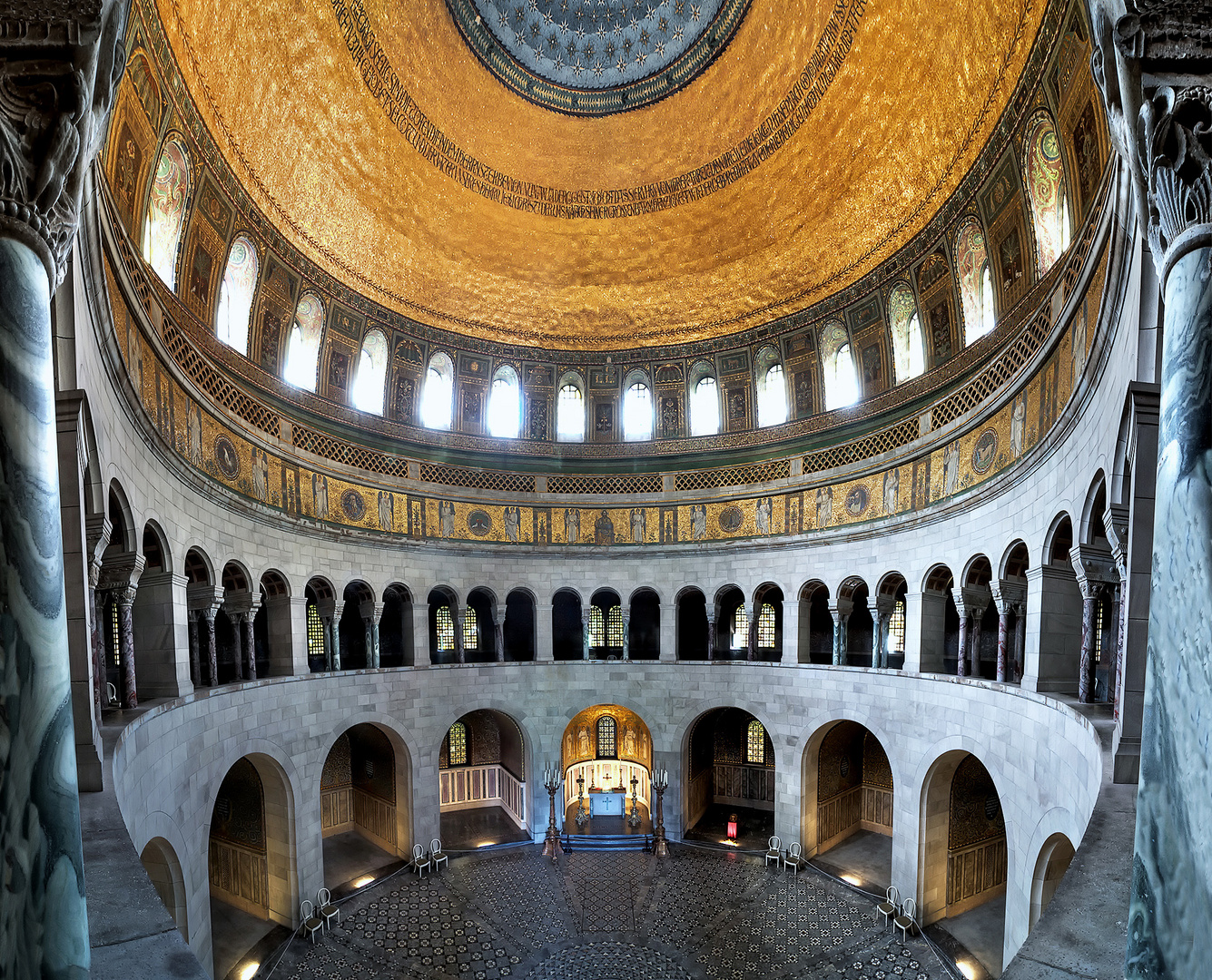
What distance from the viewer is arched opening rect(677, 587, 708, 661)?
17219 millimetres

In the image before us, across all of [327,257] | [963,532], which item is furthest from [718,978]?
[327,257]

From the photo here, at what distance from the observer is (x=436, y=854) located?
13.6 m

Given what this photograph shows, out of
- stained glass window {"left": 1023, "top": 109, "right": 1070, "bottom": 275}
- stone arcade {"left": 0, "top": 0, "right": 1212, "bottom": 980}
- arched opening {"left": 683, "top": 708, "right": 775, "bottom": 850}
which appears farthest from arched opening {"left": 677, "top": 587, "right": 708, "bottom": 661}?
stained glass window {"left": 1023, "top": 109, "right": 1070, "bottom": 275}

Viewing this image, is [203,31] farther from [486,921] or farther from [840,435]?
[486,921]

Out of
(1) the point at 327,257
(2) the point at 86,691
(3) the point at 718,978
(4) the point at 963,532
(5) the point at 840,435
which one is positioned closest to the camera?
(2) the point at 86,691

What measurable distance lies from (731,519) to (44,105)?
14039 millimetres

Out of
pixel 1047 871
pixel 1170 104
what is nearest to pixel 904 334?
pixel 1047 871

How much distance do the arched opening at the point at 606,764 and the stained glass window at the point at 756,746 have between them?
2.70 m

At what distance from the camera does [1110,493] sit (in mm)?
6086

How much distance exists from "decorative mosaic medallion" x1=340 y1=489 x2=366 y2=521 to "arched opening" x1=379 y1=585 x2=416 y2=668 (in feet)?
5.60

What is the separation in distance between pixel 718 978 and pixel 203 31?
575 inches

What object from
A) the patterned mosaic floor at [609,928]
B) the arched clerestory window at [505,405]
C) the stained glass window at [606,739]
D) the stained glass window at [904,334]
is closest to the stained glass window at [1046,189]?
the stained glass window at [904,334]

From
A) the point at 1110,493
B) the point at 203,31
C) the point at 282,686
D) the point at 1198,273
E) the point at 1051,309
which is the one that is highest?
the point at 203,31

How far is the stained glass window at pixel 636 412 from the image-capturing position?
16797 millimetres
